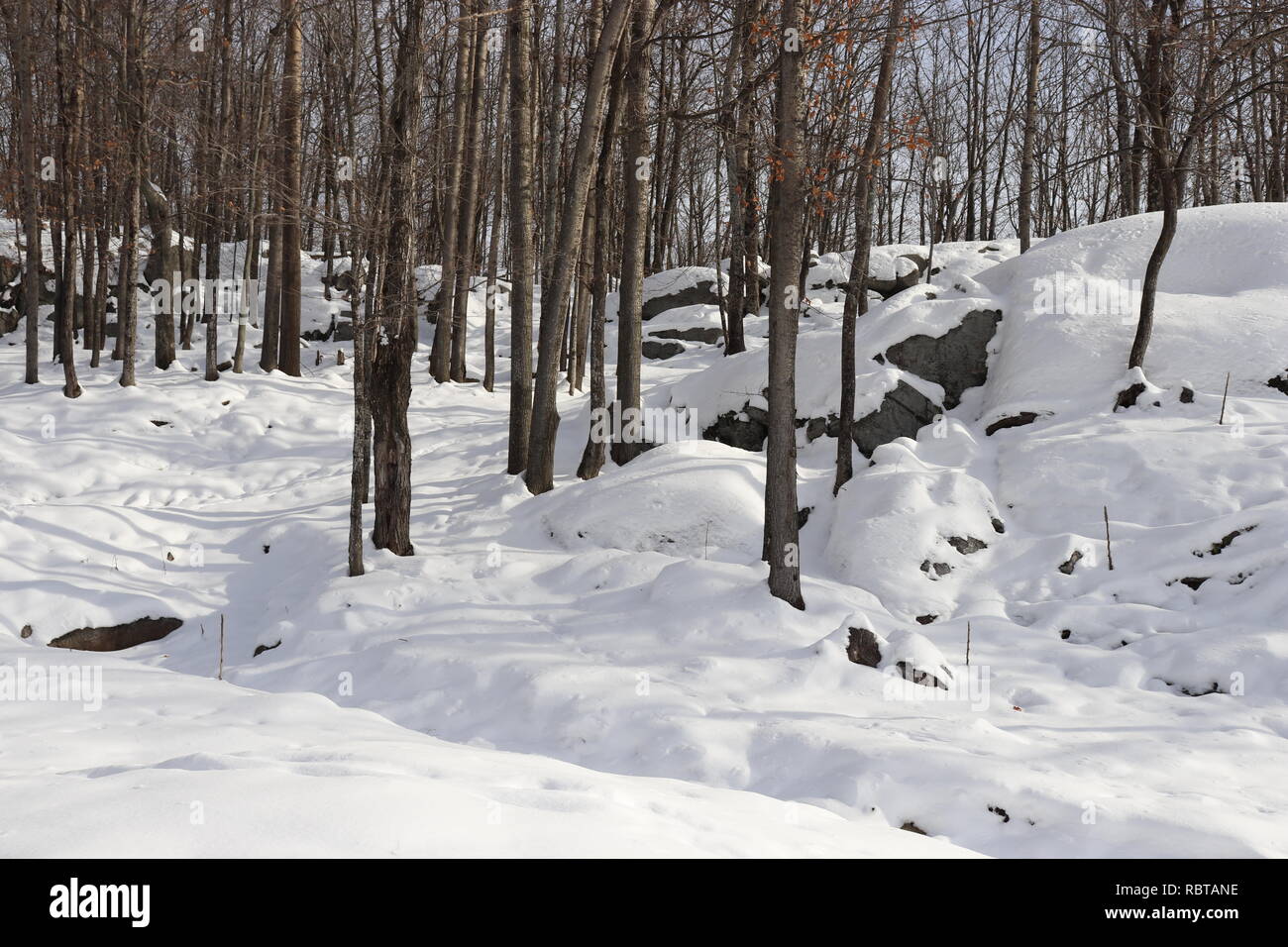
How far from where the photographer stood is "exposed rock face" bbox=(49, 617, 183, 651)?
930 centimetres

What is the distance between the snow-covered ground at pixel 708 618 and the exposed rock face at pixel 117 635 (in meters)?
0.18

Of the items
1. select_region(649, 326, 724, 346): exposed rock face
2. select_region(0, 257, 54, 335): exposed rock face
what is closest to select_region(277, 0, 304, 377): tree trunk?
select_region(0, 257, 54, 335): exposed rock face

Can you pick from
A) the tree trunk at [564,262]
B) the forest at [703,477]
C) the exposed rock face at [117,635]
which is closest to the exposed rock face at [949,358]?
the forest at [703,477]

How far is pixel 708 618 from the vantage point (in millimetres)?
8672

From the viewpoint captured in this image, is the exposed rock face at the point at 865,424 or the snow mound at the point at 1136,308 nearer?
the snow mound at the point at 1136,308

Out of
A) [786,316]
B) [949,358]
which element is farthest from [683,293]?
[786,316]

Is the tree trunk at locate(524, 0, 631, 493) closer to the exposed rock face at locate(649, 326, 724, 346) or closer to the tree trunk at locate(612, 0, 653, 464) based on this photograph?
the tree trunk at locate(612, 0, 653, 464)

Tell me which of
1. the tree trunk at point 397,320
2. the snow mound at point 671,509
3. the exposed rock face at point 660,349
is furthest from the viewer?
the exposed rock face at point 660,349

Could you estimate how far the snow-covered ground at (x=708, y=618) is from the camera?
440 cm

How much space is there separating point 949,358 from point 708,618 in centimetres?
849

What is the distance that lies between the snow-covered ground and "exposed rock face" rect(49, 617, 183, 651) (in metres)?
0.18

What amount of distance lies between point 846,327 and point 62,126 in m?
17.3

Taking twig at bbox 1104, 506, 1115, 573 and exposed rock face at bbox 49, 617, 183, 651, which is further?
twig at bbox 1104, 506, 1115, 573
